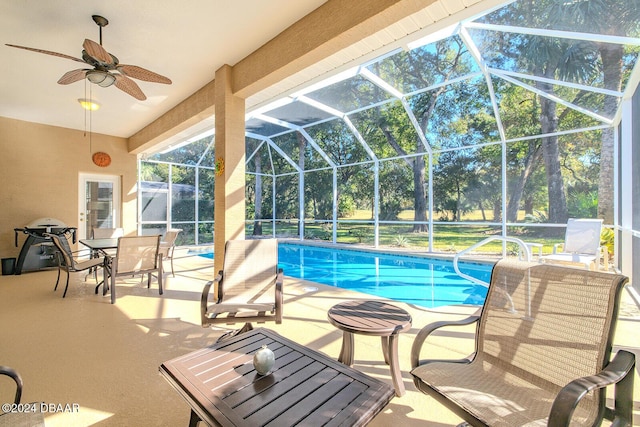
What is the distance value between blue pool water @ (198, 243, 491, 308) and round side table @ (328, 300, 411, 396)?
2.15 meters

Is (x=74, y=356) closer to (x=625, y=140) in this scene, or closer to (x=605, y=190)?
(x=625, y=140)

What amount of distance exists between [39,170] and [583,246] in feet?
38.0

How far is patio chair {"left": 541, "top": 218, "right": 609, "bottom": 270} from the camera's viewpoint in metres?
5.19

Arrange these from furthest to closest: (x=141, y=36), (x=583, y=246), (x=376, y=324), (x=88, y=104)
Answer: (x=583, y=246), (x=88, y=104), (x=141, y=36), (x=376, y=324)

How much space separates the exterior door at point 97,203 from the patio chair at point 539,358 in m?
9.00

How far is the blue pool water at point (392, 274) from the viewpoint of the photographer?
17.1 feet

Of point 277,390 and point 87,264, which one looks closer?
point 277,390

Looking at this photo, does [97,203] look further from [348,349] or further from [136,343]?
[348,349]

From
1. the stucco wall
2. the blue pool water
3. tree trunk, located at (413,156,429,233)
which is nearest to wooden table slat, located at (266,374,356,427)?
the blue pool water

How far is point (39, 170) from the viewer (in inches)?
273

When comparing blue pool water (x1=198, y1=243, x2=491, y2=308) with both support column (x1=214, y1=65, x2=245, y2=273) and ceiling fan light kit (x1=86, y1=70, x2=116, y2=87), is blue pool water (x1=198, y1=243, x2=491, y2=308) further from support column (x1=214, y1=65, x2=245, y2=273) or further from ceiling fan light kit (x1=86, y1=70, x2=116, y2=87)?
ceiling fan light kit (x1=86, y1=70, x2=116, y2=87)

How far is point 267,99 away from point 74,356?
4.49 meters

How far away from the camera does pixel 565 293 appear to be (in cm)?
166

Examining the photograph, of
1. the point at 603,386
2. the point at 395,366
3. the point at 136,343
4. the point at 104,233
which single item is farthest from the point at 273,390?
the point at 104,233
